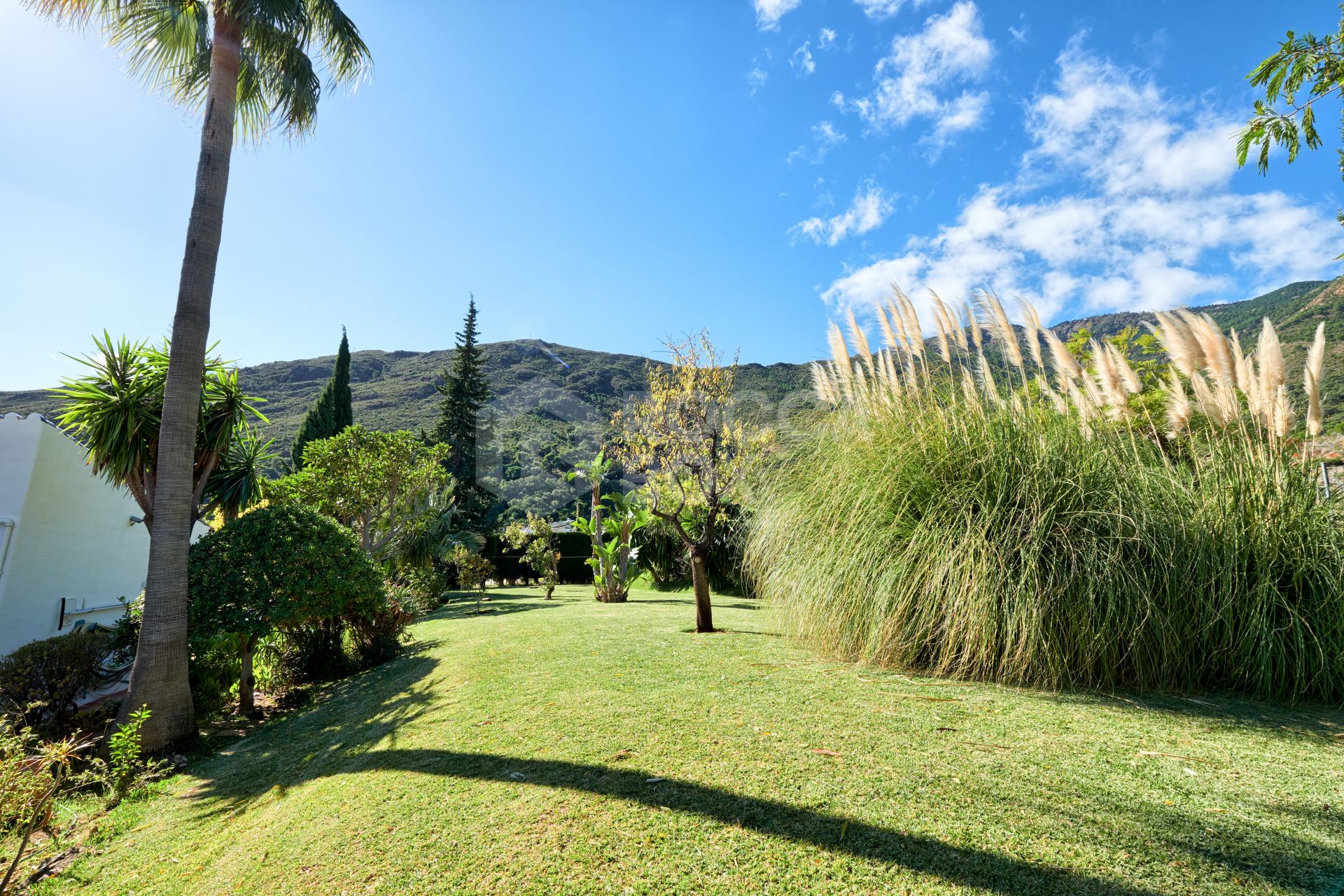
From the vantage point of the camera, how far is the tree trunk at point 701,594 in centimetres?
634

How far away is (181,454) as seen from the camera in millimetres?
5395

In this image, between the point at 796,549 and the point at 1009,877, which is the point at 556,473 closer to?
the point at 796,549

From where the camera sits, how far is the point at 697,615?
6.31 meters

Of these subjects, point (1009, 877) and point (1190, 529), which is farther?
point (1190, 529)

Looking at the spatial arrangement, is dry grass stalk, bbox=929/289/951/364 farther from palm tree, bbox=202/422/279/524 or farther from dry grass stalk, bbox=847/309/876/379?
palm tree, bbox=202/422/279/524

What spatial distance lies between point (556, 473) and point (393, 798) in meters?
34.9

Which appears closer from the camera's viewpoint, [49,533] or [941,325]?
[941,325]

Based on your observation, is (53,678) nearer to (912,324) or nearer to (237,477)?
(237,477)

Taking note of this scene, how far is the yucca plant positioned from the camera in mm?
3705

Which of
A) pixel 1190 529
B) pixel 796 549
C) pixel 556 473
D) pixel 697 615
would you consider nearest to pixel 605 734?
pixel 796 549

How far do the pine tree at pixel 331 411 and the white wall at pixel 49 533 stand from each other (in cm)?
1952

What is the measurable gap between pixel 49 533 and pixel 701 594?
8.74 meters

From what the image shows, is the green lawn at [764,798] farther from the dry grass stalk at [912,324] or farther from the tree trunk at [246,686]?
the dry grass stalk at [912,324]

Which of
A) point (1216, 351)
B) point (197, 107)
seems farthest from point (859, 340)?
point (197, 107)
